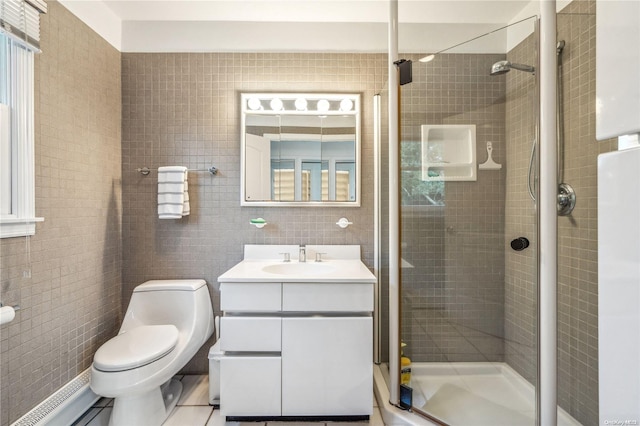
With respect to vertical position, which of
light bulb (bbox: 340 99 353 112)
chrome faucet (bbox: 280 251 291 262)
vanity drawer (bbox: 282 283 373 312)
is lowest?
vanity drawer (bbox: 282 283 373 312)

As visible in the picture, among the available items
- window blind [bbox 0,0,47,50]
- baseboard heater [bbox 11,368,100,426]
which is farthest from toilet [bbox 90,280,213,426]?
window blind [bbox 0,0,47,50]

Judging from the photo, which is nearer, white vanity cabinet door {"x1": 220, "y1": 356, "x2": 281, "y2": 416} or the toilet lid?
the toilet lid

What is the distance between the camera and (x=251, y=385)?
150cm

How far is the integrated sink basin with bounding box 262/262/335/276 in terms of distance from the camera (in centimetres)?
187

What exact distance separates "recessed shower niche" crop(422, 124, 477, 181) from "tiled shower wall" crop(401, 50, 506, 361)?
1.1 inches

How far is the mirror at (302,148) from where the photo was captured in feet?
6.63

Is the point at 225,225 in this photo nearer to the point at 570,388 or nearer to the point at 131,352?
the point at 131,352

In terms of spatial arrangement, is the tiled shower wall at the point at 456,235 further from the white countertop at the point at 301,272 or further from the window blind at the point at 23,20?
the window blind at the point at 23,20

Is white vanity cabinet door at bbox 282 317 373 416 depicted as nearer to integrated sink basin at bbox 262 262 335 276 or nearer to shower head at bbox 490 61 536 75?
integrated sink basin at bbox 262 262 335 276

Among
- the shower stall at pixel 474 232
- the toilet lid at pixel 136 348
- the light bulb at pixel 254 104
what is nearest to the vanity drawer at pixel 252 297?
the toilet lid at pixel 136 348

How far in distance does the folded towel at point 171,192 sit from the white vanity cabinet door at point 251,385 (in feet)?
3.17

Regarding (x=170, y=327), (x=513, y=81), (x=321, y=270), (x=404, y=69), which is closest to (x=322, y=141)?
(x=404, y=69)

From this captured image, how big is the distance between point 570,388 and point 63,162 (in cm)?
266

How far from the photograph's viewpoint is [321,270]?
6.17ft
